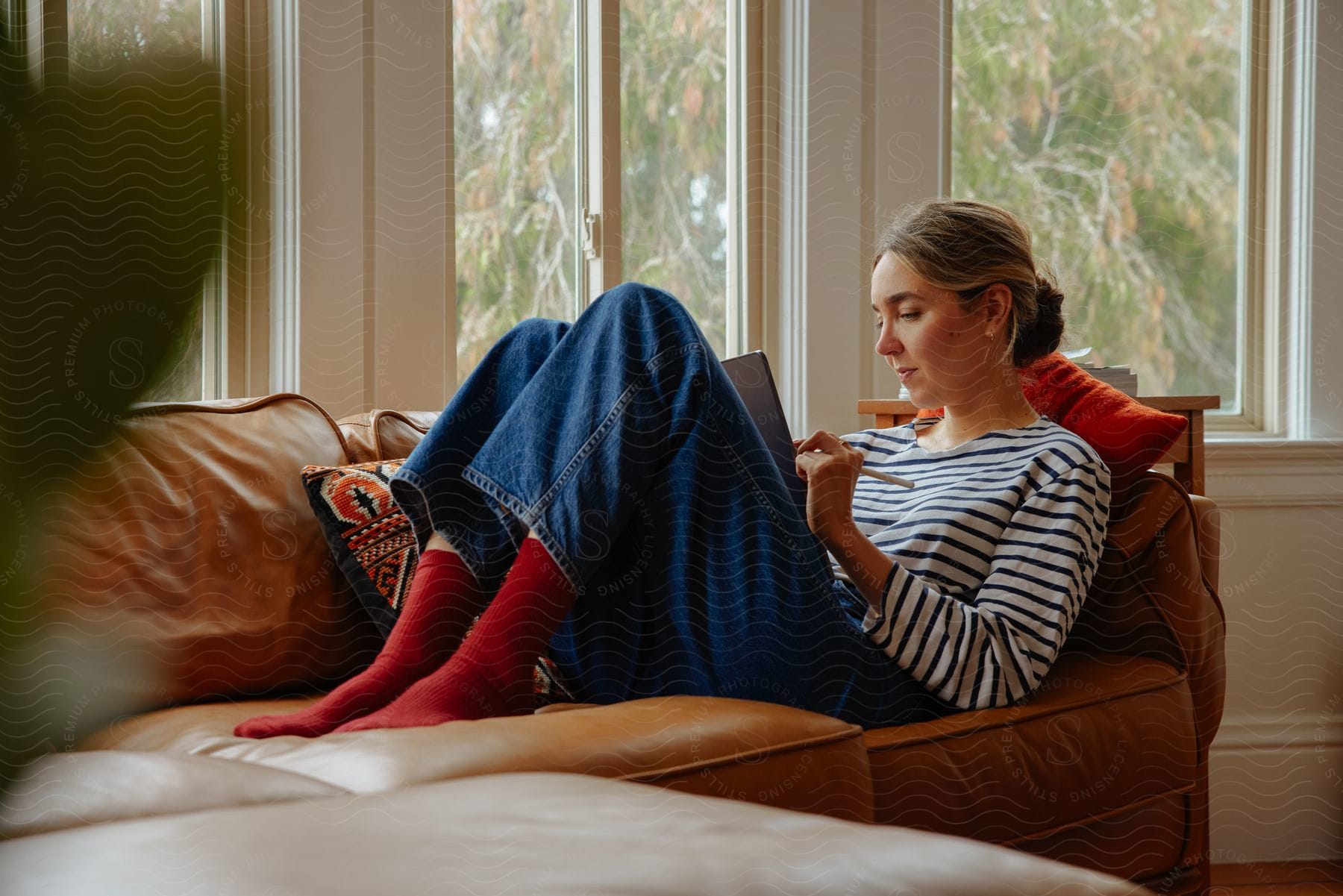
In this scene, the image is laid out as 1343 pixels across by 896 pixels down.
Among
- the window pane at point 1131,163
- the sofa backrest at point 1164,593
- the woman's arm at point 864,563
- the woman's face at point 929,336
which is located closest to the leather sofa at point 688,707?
the sofa backrest at point 1164,593

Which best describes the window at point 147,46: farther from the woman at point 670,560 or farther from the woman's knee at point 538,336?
the woman's knee at point 538,336

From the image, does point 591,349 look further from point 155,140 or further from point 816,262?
point 816,262

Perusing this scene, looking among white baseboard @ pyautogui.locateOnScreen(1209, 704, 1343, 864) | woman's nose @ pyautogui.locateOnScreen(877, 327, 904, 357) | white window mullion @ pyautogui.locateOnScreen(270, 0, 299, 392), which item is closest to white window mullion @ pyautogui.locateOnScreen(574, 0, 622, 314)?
white window mullion @ pyautogui.locateOnScreen(270, 0, 299, 392)

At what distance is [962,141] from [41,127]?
2152 mm

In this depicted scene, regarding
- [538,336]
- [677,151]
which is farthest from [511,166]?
[538,336]

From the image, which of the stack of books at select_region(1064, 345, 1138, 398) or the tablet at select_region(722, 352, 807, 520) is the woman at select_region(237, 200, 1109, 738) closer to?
the tablet at select_region(722, 352, 807, 520)

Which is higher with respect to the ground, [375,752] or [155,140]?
[155,140]

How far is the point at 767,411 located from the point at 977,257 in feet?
0.97

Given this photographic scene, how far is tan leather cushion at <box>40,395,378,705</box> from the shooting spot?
3.22 ft

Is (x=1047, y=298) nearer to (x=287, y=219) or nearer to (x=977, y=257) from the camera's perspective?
(x=977, y=257)

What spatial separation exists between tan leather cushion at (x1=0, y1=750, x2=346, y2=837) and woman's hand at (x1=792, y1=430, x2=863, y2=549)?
2.11 ft

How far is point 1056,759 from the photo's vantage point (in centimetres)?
101

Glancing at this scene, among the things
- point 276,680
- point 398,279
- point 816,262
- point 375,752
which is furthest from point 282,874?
point 816,262

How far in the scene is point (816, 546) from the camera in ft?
3.30
